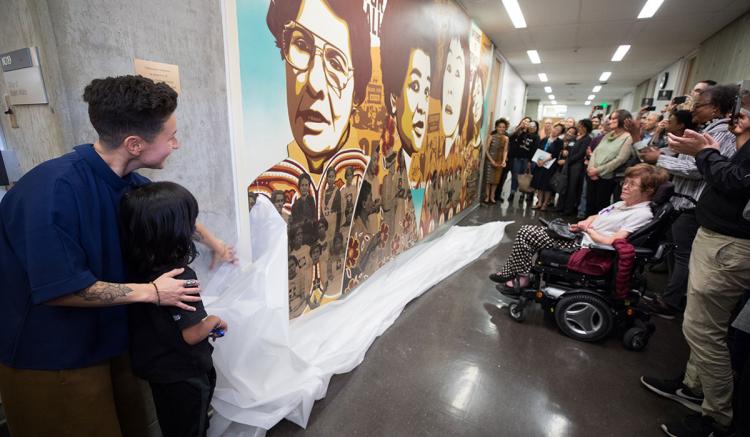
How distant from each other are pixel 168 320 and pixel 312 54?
1634mm

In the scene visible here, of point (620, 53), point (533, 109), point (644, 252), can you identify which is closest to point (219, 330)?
point (644, 252)

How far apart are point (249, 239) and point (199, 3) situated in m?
1.02

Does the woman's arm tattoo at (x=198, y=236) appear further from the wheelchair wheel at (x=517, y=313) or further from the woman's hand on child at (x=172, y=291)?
the wheelchair wheel at (x=517, y=313)

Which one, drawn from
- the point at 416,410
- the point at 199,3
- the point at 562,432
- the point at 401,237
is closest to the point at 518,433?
the point at 562,432

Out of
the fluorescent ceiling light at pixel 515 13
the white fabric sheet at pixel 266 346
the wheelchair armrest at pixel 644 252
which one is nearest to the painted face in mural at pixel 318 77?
the white fabric sheet at pixel 266 346

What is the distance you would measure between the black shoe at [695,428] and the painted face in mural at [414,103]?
2.58m

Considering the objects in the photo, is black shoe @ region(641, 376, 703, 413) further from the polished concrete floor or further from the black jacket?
the black jacket

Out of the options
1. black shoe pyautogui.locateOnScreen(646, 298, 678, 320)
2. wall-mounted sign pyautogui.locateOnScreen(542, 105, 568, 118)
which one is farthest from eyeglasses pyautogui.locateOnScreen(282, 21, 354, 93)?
wall-mounted sign pyautogui.locateOnScreen(542, 105, 568, 118)

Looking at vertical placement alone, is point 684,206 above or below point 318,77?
below

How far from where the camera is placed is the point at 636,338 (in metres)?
2.24

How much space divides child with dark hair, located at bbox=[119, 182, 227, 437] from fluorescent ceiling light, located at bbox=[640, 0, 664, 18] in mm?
5851

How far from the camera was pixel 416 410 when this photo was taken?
1.73 m

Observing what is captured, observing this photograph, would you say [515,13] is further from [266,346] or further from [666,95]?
[266,346]

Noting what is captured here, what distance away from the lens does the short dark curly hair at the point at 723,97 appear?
2.09 meters
